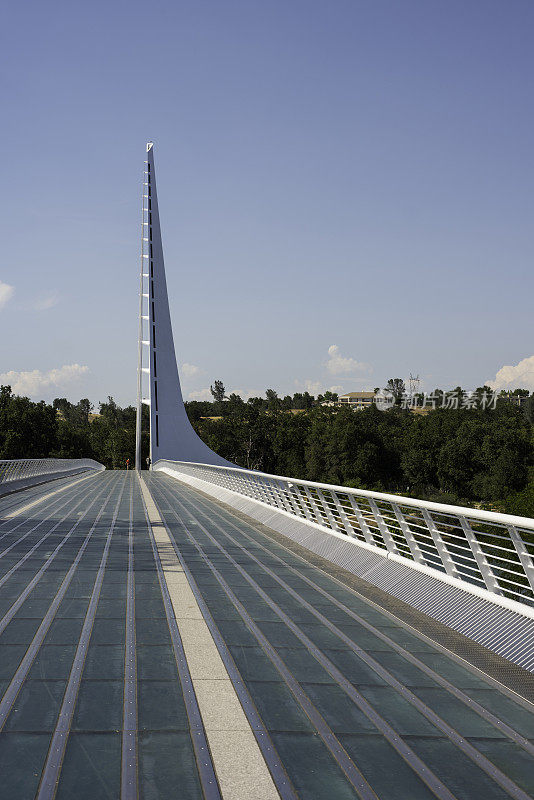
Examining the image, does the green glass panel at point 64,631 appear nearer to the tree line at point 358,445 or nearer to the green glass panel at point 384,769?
the green glass panel at point 384,769

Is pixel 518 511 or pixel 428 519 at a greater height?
pixel 428 519

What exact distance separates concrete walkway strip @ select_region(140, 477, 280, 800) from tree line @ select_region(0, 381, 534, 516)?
299 ft

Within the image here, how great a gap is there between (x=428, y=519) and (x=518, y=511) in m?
61.1

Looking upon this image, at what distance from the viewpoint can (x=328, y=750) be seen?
384 centimetres

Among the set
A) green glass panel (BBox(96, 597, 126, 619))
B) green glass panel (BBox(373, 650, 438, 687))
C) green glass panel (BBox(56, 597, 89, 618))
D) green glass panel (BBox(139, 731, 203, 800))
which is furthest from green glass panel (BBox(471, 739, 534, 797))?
green glass panel (BBox(56, 597, 89, 618))

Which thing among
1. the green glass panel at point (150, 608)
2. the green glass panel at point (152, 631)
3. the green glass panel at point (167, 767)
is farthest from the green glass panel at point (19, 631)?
the green glass panel at point (167, 767)

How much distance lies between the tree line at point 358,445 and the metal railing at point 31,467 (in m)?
→ 60.4

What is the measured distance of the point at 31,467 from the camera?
1186 inches

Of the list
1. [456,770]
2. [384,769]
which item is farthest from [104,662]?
[456,770]

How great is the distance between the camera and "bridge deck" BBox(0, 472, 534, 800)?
349 centimetres

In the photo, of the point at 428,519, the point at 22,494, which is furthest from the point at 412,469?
the point at 428,519

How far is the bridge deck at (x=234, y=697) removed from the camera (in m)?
3.49

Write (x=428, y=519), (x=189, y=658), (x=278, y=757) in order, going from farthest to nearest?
(x=428, y=519), (x=189, y=658), (x=278, y=757)

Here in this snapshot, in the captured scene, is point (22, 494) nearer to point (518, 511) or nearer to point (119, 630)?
point (119, 630)
